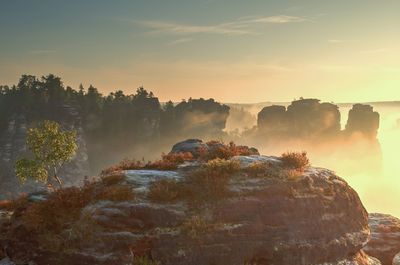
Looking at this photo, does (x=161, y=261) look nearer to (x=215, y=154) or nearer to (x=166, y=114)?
(x=215, y=154)

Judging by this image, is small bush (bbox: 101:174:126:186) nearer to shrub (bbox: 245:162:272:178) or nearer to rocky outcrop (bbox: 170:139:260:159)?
rocky outcrop (bbox: 170:139:260:159)

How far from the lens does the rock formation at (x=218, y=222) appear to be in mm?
23281

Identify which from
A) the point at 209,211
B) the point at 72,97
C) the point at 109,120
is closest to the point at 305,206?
the point at 209,211

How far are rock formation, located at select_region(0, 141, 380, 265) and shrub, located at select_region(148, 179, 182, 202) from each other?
0.07 meters

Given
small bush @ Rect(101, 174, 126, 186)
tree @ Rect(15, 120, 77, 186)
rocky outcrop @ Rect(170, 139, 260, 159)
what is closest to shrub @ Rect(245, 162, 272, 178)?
rocky outcrop @ Rect(170, 139, 260, 159)

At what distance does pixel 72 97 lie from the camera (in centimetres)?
15100

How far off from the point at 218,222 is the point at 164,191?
11.8ft

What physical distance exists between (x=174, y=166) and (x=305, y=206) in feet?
28.8

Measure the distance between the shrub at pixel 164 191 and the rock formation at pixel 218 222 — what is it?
0.24 ft

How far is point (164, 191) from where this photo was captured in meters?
24.9

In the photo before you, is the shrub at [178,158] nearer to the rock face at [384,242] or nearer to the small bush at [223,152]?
the small bush at [223,152]

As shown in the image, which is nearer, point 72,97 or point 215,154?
point 215,154

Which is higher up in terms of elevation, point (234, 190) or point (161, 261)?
point (234, 190)

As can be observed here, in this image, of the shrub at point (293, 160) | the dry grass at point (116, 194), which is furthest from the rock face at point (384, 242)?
the dry grass at point (116, 194)
